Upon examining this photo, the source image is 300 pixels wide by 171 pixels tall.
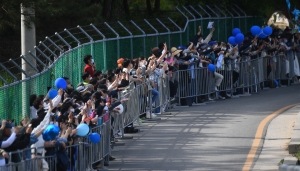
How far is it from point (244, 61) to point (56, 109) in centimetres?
1231

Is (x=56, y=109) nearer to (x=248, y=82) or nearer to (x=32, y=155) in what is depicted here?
(x=32, y=155)

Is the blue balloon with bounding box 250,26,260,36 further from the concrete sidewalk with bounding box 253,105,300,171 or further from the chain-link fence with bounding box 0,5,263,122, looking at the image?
the concrete sidewalk with bounding box 253,105,300,171

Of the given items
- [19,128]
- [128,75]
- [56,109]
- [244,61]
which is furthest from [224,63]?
[19,128]

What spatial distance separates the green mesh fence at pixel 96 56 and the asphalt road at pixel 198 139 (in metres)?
2.16

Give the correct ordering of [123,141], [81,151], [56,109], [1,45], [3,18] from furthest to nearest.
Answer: [1,45]
[3,18]
[123,141]
[56,109]
[81,151]

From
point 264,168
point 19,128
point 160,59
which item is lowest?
point 264,168

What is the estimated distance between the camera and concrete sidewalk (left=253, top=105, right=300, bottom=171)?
14.3 meters

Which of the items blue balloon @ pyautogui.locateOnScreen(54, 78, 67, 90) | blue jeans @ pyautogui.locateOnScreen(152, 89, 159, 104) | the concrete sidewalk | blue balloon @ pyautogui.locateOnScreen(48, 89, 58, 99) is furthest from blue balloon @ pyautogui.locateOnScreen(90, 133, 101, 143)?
blue jeans @ pyautogui.locateOnScreen(152, 89, 159, 104)

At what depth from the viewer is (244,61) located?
81.1 feet

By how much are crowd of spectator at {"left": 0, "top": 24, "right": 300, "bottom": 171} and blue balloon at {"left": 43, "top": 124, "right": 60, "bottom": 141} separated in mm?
98

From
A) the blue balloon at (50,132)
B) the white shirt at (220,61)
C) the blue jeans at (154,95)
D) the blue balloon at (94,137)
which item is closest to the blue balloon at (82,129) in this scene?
the blue balloon at (94,137)

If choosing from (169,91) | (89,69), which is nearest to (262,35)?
(169,91)

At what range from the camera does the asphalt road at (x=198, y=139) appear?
47.3 feet

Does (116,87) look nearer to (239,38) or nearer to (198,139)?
(198,139)
